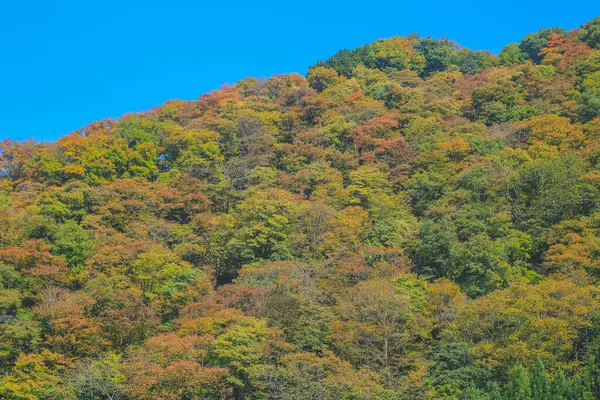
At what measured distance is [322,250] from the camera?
3231cm

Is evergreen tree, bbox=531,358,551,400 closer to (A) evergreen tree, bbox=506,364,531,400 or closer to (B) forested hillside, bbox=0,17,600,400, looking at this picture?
(B) forested hillside, bbox=0,17,600,400

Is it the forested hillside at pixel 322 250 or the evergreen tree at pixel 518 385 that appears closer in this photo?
the evergreen tree at pixel 518 385

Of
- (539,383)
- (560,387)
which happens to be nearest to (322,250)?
(539,383)

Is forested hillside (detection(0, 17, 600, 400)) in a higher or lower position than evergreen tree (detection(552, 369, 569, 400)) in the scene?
higher

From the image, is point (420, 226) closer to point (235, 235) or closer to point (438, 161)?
point (438, 161)

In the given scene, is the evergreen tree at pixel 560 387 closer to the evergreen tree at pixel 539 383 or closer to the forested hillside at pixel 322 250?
the forested hillside at pixel 322 250

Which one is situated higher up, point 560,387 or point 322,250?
point 322,250

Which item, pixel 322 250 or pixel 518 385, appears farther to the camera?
pixel 322 250

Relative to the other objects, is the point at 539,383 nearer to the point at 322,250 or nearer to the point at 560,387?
the point at 560,387

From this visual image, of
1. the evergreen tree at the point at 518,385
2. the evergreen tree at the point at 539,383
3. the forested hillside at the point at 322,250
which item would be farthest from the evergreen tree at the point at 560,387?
the evergreen tree at the point at 518,385

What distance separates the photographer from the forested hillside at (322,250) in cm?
2294

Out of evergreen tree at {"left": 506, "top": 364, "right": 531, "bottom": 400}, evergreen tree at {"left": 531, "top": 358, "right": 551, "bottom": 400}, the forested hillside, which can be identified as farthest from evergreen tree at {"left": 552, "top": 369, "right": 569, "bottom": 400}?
evergreen tree at {"left": 506, "top": 364, "right": 531, "bottom": 400}

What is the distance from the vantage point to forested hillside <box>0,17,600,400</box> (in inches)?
Answer: 903

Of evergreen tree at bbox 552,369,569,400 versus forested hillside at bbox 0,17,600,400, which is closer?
evergreen tree at bbox 552,369,569,400
